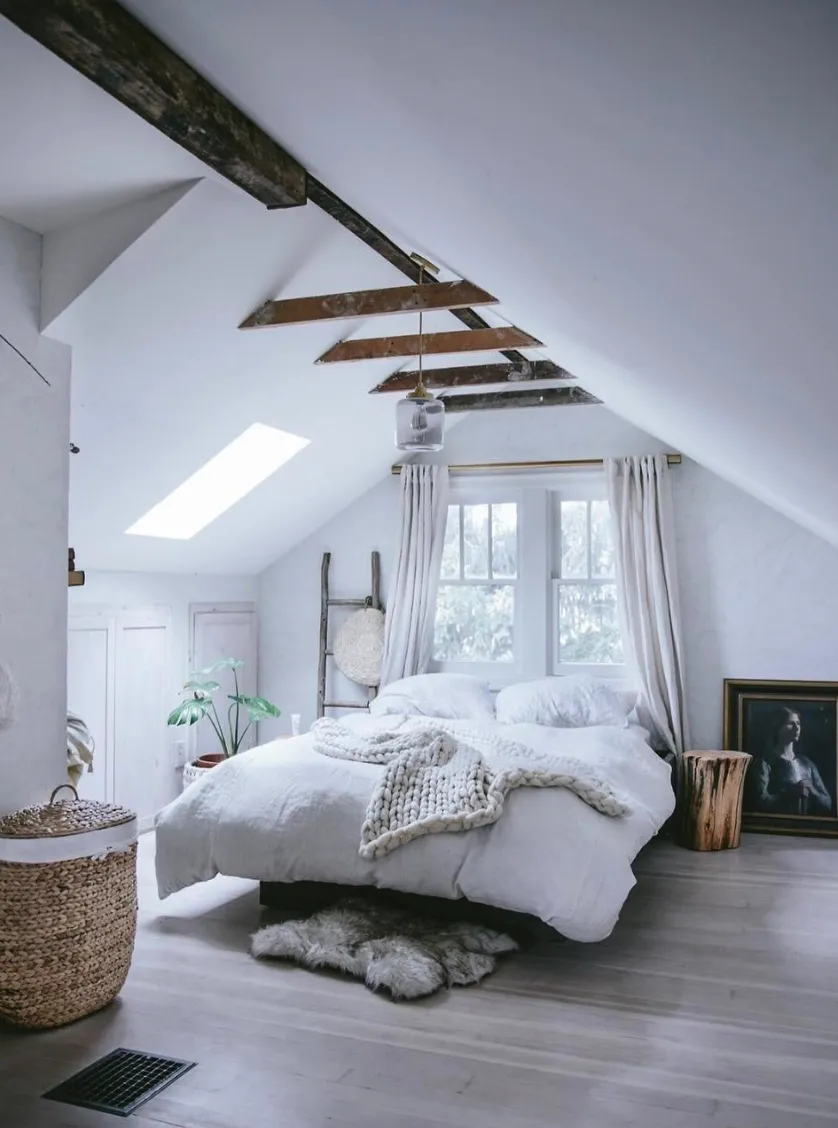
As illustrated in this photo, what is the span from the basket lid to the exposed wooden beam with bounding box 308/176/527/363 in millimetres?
2172

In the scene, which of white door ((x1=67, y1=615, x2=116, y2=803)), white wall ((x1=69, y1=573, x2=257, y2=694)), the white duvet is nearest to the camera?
the white duvet

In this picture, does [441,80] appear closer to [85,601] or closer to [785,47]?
[785,47]

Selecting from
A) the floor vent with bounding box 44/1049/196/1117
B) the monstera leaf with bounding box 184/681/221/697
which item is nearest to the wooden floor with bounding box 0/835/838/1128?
the floor vent with bounding box 44/1049/196/1117

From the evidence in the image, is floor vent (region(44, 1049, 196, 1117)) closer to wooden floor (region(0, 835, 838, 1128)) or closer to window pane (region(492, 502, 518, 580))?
wooden floor (region(0, 835, 838, 1128))

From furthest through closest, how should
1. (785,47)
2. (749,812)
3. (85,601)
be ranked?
1. (749,812)
2. (85,601)
3. (785,47)

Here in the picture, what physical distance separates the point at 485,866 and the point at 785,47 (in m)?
3.36

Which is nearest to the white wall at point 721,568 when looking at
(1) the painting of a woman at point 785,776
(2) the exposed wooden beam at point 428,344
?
(1) the painting of a woman at point 785,776

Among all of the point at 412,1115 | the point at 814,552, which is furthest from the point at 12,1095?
the point at 814,552

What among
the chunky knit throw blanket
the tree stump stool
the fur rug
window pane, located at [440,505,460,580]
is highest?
window pane, located at [440,505,460,580]

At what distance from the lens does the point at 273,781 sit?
4.17m

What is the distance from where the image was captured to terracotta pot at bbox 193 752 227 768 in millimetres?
6036

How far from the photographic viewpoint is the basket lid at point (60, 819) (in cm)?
308

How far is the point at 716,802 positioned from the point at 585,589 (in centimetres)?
168

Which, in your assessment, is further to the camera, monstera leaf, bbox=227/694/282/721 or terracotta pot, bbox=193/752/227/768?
monstera leaf, bbox=227/694/282/721
